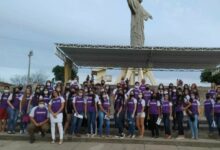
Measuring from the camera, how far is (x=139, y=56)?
27.0 metres

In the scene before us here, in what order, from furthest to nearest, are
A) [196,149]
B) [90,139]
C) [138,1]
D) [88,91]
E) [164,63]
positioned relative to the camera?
[138,1]
[164,63]
[88,91]
[90,139]
[196,149]

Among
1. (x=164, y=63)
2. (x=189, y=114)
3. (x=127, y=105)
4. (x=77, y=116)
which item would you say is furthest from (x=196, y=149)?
(x=164, y=63)

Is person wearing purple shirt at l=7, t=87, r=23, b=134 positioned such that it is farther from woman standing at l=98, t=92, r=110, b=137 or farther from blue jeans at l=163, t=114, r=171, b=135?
blue jeans at l=163, t=114, r=171, b=135

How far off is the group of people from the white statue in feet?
66.3

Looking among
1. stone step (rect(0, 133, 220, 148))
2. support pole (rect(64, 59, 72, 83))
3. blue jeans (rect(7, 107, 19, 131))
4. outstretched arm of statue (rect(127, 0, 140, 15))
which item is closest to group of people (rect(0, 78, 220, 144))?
blue jeans (rect(7, 107, 19, 131))

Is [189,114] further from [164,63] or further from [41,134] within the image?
[164,63]

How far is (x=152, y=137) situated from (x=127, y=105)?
150cm

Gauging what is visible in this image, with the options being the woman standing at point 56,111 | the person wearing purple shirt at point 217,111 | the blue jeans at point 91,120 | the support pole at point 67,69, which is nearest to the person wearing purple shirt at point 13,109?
the woman standing at point 56,111

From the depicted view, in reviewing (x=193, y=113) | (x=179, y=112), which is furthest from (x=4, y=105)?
(x=193, y=113)

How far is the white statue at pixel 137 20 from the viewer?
36.1m

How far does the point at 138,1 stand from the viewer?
3616 cm

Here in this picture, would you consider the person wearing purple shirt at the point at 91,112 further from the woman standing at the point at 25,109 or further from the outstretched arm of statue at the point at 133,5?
the outstretched arm of statue at the point at 133,5

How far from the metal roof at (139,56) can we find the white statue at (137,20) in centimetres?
573

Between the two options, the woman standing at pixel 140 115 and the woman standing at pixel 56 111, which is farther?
the woman standing at pixel 140 115
